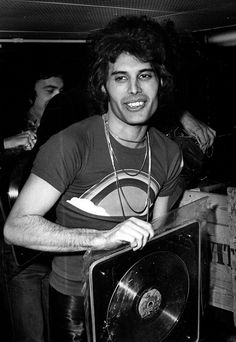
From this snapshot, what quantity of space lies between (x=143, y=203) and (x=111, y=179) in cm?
20

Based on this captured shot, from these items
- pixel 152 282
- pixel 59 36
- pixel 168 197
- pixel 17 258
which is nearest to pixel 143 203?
pixel 168 197

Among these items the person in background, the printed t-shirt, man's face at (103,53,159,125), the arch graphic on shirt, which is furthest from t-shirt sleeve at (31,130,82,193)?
the person in background

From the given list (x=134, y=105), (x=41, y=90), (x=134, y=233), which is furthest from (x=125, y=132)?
(x=41, y=90)

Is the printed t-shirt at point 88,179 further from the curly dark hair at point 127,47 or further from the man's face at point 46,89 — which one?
the man's face at point 46,89

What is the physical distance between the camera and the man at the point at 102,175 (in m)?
1.33

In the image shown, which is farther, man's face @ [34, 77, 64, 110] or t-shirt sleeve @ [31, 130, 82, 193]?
man's face @ [34, 77, 64, 110]

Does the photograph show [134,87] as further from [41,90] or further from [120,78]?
[41,90]

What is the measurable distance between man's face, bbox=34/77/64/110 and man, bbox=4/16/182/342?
1.43m

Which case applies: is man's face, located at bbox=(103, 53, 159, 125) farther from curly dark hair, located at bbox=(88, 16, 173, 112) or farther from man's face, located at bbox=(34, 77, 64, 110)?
man's face, located at bbox=(34, 77, 64, 110)

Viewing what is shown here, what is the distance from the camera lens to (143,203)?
1.61 meters

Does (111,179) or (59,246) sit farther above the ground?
(111,179)

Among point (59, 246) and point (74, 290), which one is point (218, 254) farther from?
point (59, 246)

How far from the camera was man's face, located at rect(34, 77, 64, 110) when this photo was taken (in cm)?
311

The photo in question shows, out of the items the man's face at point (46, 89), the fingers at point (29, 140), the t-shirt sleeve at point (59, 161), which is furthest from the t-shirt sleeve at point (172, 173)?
the man's face at point (46, 89)
